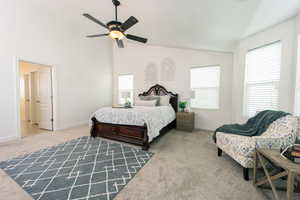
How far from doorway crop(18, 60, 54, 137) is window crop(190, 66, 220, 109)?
4928 mm

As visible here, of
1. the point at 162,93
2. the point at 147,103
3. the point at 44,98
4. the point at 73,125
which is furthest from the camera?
the point at 162,93

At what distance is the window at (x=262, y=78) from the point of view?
2.69 meters

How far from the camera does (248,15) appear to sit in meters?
2.38

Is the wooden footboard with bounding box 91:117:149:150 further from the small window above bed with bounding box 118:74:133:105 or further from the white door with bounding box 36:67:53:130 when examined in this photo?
the small window above bed with bounding box 118:74:133:105

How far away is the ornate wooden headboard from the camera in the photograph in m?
4.66

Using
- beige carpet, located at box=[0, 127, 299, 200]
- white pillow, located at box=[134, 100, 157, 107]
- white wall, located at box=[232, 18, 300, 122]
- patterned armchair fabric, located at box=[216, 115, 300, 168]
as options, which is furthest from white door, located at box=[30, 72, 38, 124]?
white wall, located at box=[232, 18, 300, 122]

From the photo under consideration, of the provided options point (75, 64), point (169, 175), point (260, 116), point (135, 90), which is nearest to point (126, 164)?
point (169, 175)

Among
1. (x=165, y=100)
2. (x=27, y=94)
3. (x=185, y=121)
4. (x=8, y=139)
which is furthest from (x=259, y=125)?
(x=27, y=94)

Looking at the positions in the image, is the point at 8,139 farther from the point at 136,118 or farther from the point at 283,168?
the point at 283,168

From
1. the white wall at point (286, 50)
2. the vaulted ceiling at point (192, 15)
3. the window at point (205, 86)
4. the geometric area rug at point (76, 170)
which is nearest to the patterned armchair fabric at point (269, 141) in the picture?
the white wall at point (286, 50)

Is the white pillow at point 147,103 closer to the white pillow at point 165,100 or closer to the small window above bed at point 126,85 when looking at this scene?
the white pillow at point 165,100

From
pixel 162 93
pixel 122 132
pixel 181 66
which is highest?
pixel 181 66

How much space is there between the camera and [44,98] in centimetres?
431

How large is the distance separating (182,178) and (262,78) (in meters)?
2.96
